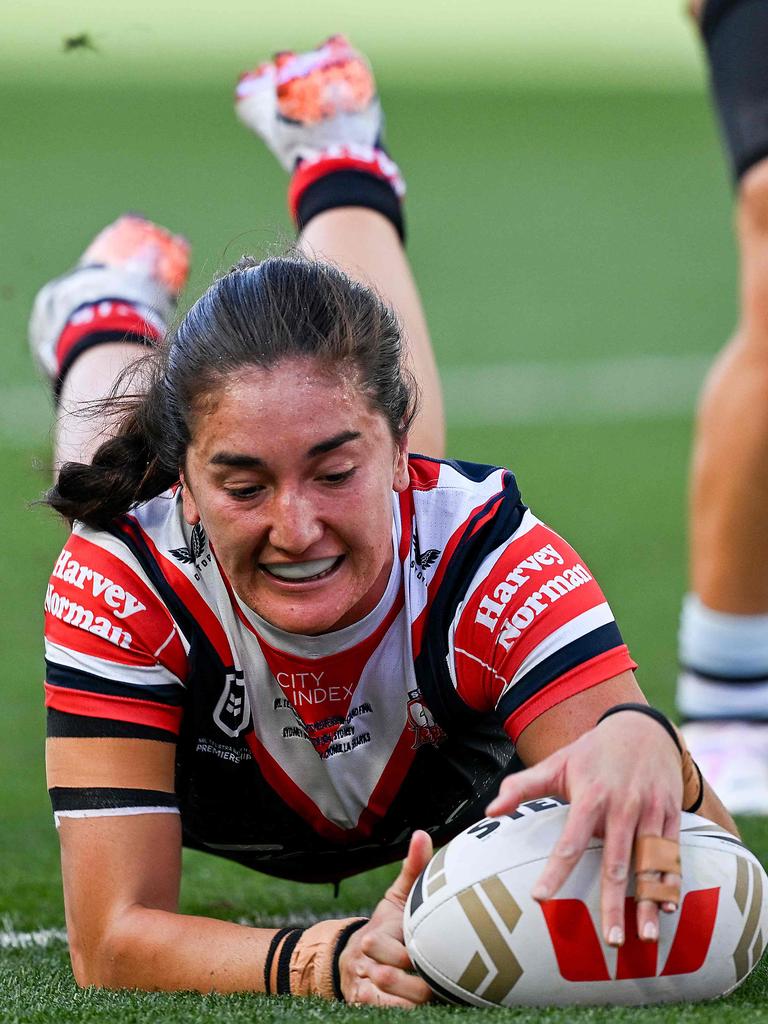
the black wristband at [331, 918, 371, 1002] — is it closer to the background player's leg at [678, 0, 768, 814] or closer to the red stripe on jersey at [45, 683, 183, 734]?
the red stripe on jersey at [45, 683, 183, 734]

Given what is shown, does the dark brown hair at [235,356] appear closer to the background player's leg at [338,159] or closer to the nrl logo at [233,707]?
the nrl logo at [233,707]

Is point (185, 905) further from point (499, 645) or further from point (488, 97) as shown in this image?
point (488, 97)

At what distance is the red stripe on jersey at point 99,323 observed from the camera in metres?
4.30

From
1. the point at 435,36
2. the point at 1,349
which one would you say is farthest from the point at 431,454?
the point at 435,36

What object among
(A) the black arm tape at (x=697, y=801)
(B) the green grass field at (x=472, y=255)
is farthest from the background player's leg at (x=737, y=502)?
(A) the black arm tape at (x=697, y=801)

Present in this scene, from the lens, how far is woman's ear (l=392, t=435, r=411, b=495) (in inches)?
109

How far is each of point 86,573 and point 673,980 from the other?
43.9 inches

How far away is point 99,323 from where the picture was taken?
14.2 ft

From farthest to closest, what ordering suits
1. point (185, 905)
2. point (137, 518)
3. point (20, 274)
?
1. point (20, 274)
2. point (185, 905)
3. point (137, 518)

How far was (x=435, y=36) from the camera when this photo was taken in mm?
24625

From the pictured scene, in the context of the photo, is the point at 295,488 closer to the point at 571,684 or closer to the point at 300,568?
the point at 300,568

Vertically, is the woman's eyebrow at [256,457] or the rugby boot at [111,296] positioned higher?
the rugby boot at [111,296]

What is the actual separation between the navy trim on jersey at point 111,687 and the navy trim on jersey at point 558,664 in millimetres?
538

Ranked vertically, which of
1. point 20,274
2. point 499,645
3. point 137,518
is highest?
point 20,274
